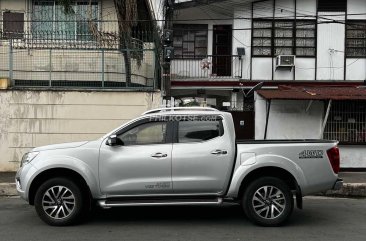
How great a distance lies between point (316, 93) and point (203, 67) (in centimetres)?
537

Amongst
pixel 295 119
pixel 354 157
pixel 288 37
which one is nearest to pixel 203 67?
pixel 288 37

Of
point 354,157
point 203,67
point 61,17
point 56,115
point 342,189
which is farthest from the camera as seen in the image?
point 203,67

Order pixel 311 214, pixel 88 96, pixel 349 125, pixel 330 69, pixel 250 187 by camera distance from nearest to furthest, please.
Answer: pixel 250 187 → pixel 311 214 → pixel 88 96 → pixel 349 125 → pixel 330 69

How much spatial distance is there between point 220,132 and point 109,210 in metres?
2.70

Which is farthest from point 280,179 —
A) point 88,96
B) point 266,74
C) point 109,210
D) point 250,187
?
point 266,74

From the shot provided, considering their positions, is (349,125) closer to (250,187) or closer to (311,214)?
(311,214)

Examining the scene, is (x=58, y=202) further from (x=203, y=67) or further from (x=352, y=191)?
(x=203, y=67)

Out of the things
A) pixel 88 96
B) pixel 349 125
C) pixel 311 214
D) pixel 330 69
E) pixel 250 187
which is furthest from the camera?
pixel 330 69

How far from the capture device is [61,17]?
17000 mm

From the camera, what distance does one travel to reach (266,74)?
1866 centimetres

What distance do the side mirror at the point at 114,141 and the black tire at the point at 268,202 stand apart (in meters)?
2.14

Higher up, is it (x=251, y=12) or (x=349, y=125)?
(x=251, y=12)

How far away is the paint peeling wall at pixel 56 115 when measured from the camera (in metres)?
13.8

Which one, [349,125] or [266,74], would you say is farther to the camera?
[266,74]
